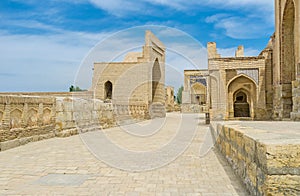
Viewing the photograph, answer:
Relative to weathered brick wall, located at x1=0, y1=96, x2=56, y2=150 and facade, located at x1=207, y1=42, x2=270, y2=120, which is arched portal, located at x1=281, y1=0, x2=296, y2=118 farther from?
weathered brick wall, located at x1=0, y1=96, x2=56, y2=150

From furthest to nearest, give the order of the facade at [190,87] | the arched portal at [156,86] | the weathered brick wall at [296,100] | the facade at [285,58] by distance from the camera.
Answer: the facade at [190,87], the arched portal at [156,86], the facade at [285,58], the weathered brick wall at [296,100]

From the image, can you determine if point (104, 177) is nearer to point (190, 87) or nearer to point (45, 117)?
point (45, 117)

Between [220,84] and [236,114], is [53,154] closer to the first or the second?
[220,84]

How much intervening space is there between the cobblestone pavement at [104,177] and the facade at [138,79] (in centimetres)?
1327

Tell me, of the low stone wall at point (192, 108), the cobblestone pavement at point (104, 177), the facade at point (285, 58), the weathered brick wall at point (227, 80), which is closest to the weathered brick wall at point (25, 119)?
the cobblestone pavement at point (104, 177)

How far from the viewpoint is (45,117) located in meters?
7.97

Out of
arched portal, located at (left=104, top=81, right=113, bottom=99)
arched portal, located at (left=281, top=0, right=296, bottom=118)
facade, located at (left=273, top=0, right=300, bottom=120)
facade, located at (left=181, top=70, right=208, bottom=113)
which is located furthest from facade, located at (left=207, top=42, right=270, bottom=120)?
facade, located at (left=181, top=70, right=208, bottom=113)

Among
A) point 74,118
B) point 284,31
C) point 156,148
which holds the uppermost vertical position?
point 284,31

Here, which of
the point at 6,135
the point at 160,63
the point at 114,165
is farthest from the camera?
the point at 160,63

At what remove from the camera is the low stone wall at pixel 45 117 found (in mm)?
6223

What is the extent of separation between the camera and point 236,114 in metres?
23.0

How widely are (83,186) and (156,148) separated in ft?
10.5

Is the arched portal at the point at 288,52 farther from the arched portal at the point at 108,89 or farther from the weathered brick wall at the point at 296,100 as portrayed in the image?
the arched portal at the point at 108,89

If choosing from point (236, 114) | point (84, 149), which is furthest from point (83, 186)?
point (236, 114)
